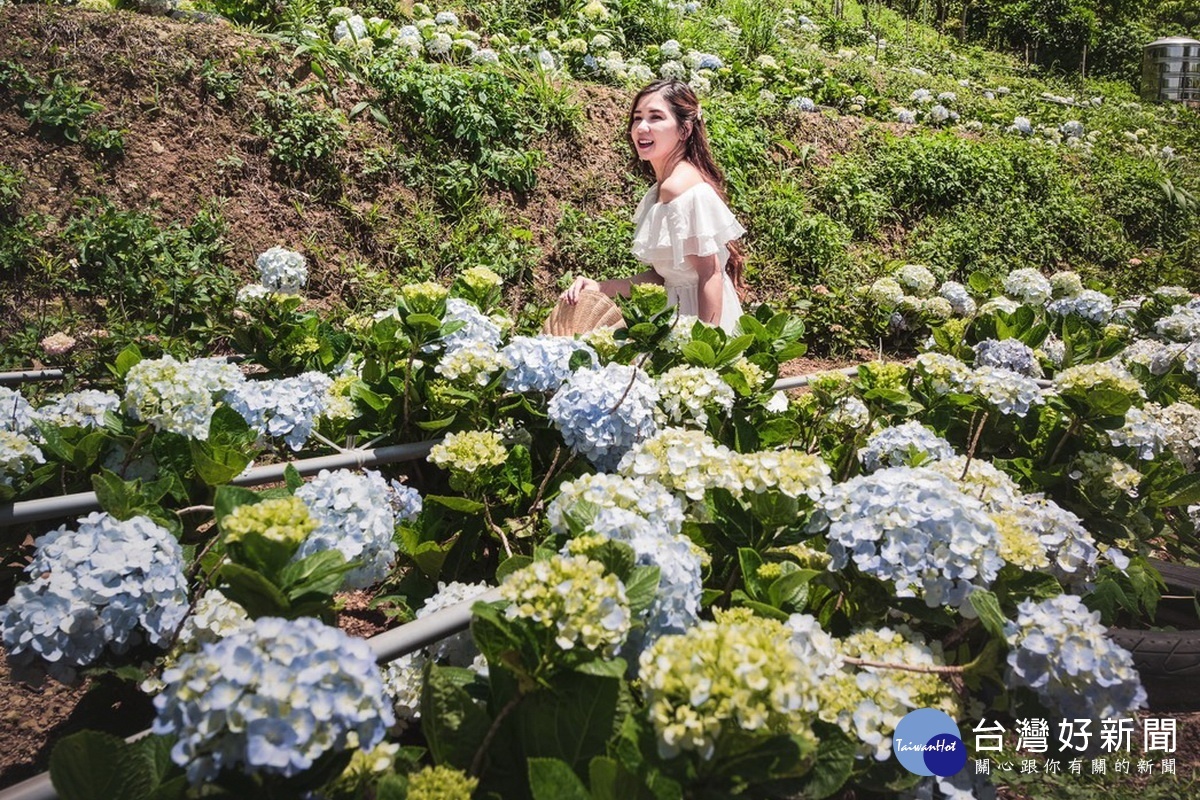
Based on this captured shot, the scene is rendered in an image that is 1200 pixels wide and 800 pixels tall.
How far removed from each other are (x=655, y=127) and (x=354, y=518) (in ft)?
6.93

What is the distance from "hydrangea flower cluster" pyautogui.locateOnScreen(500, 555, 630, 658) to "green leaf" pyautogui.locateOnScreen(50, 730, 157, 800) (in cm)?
40

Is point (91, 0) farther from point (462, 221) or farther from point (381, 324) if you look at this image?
point (381, 324)

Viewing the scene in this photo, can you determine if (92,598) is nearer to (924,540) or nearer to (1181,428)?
(924,540)

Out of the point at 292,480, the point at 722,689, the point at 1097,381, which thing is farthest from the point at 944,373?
the point at 292,480

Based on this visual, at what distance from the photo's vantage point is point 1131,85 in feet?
47.4

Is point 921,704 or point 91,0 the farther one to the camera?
point 91,0

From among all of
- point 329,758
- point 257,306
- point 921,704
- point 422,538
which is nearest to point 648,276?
point 257,306

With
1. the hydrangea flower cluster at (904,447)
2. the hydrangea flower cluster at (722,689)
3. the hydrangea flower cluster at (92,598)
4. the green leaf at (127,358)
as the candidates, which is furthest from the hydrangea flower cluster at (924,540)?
the green leaf at (127,358)

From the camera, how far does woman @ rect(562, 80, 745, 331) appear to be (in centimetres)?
269

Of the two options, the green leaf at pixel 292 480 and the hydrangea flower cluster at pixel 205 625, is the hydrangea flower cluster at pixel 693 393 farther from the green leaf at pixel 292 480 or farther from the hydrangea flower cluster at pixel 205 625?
the hydrangea flower cluster at pixel 205 625

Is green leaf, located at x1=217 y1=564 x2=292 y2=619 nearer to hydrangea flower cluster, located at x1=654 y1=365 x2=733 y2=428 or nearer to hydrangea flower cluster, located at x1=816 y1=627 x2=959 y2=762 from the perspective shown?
hydrangea flower cluster, located at x1=816 y1=627 x2=959 y2=762

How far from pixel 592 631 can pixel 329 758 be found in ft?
0.93

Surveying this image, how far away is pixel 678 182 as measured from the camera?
9.11 ft

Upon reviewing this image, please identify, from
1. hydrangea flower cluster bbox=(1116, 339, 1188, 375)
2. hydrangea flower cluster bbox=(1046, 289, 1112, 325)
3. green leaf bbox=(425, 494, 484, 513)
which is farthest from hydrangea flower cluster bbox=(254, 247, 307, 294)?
hydrangea flower cluster bbox=(1046, 289, 1112, 325)
